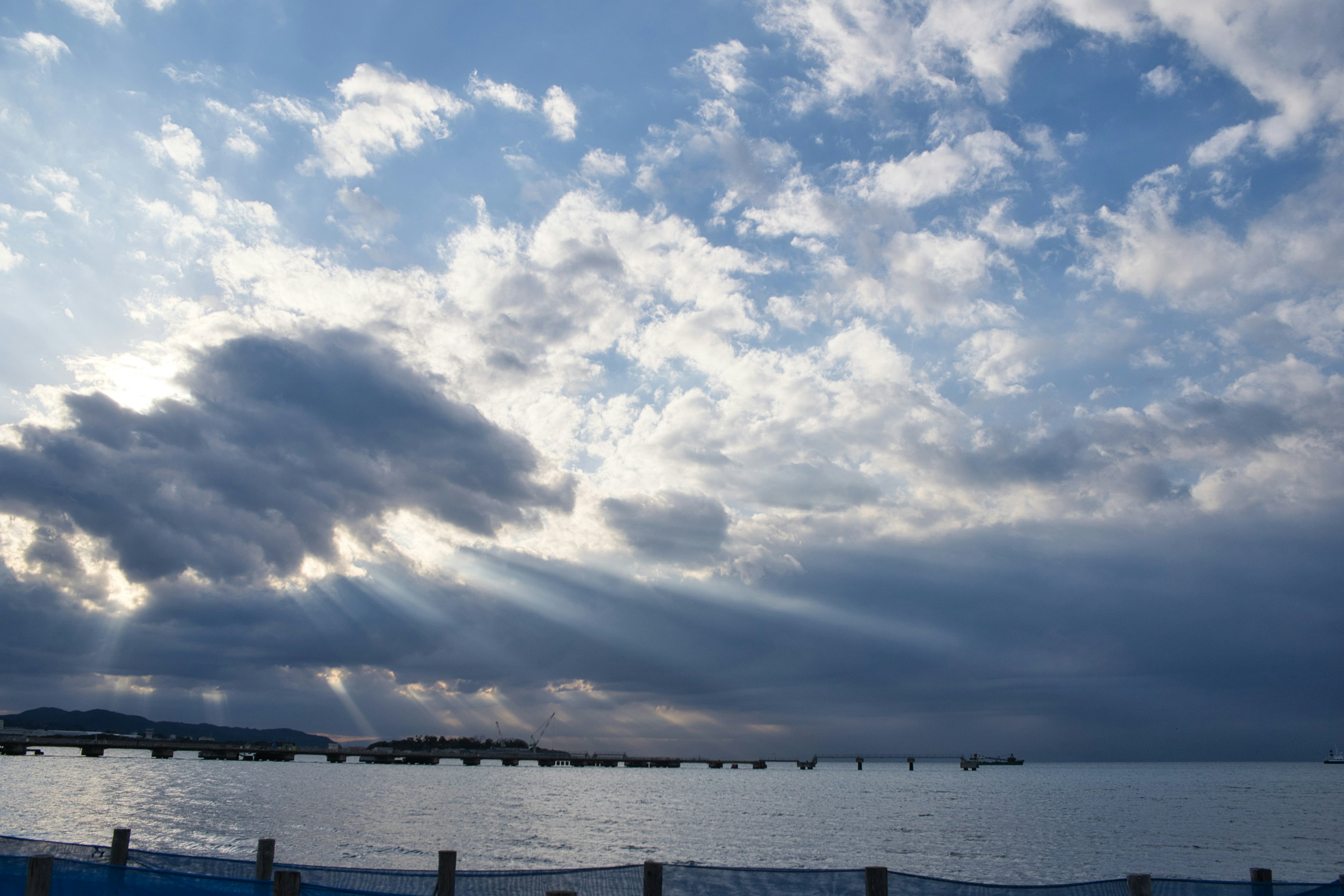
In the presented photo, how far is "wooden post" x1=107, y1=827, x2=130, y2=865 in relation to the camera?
1514cm

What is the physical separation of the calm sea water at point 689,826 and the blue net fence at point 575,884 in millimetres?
26485

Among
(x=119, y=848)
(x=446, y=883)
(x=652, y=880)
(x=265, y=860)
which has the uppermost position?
(x=652, y=880)

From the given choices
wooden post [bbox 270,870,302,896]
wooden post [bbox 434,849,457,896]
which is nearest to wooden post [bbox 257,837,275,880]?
wooden post [bbox 434,849,457,896]

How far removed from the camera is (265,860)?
15578 mm

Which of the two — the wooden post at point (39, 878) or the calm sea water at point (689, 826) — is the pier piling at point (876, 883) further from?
the calm sea water at point (689, 826)

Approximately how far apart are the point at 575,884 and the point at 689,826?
53.6 meters

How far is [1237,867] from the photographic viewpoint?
41.6 m

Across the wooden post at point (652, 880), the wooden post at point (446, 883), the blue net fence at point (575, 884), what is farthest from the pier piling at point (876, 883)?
the wooden post at point (446, 883)

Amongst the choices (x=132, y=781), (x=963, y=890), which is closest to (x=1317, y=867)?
(x=963, y=890)

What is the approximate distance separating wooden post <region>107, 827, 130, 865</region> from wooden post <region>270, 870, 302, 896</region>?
533 cm

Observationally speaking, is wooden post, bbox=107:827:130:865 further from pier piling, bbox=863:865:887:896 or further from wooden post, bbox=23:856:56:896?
pier piling, bbox=863:865:887:896

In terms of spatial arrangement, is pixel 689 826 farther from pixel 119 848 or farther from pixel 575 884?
pixel 575 884

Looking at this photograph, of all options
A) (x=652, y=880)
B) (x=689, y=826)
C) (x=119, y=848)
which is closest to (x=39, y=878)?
(x=119, y=848)

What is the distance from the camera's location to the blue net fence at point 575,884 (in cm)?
1103
